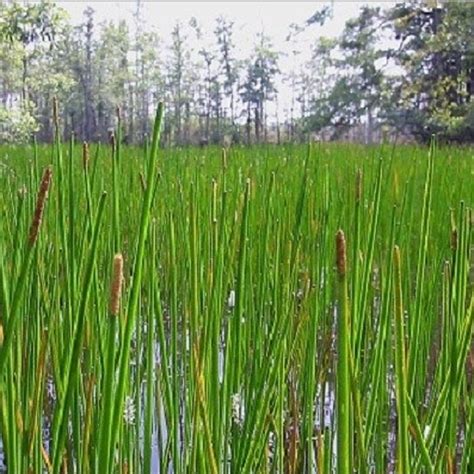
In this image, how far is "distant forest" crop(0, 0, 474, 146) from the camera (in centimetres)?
1345

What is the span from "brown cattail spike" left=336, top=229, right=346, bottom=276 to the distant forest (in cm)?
76

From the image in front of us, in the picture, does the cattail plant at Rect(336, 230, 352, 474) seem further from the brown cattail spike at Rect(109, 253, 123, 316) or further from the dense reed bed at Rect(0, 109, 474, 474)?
the brown cattail spike at Rect(109, 253, 123, 316)

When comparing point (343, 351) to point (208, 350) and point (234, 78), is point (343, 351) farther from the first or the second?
point (234, 78)

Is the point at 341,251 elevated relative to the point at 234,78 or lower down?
lower down

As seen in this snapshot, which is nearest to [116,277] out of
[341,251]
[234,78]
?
[341,251]

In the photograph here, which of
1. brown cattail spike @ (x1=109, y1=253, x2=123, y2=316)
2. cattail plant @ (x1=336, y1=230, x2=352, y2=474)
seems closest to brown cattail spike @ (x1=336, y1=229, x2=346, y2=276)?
cattail plant @ (x1=336, y1=230, x2=352, y2=474)

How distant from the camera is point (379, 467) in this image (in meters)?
1.06

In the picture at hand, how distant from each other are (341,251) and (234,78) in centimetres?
3521

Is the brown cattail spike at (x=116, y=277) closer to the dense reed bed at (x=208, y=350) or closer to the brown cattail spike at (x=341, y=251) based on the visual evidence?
the dense reed bed at (x=208, y=350)

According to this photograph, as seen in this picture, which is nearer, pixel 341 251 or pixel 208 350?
pixel 341 251

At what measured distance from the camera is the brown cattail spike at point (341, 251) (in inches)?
18.4

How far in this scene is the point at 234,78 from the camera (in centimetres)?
3488

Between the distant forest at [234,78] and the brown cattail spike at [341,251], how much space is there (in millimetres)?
764

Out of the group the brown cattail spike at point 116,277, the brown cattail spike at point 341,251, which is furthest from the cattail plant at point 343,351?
the brown cattail spike at point 116,277
